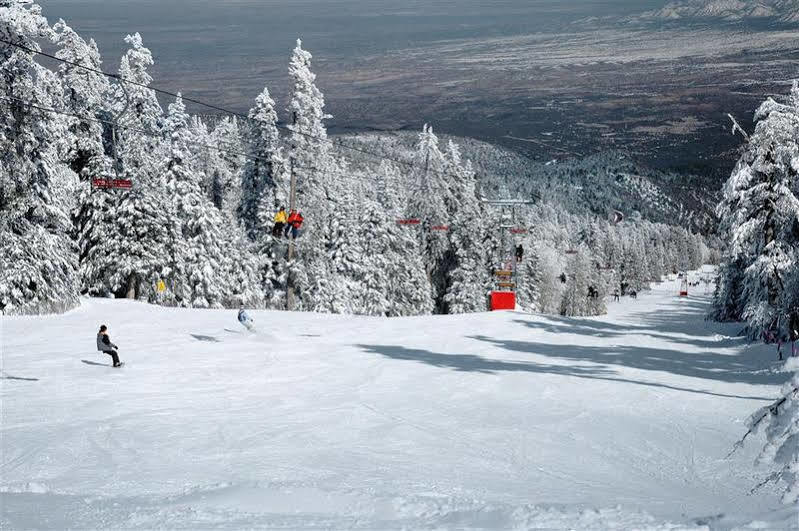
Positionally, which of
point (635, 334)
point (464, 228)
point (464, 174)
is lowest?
point (635, 334)

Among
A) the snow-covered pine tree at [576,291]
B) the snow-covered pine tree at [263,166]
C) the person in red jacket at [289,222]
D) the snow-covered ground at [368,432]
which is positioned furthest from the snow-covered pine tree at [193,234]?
the snow-covered pine tree at [576,291]

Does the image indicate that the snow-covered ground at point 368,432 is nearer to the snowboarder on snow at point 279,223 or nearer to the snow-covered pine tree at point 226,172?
the snowboarder on snow at point 279,223

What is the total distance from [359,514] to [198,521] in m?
1.76

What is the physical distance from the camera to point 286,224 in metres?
37.1

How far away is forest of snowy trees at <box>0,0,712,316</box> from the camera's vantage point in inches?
1228

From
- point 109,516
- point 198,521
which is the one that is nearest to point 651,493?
point 198,521

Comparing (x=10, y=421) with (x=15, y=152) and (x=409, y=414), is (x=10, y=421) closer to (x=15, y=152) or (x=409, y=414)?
(x=409, y=414)

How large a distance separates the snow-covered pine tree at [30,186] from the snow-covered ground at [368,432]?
221 centimetres

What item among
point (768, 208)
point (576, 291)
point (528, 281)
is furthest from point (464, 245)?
point (576, 291)

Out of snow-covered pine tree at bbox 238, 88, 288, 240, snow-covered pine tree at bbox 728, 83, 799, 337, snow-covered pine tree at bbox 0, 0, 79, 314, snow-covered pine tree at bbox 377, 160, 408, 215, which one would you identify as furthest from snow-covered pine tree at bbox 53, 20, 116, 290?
snow-covered pine tree at bbox 728, 83, 799, 337

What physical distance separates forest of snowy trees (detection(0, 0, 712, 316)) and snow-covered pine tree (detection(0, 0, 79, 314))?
55 mm

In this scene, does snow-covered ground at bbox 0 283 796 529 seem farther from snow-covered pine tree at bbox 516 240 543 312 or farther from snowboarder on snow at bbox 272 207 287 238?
snow-covered pine tree at bbox 516 240 543 312

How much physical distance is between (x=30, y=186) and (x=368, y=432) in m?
22.3

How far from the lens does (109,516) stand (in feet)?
28.3
